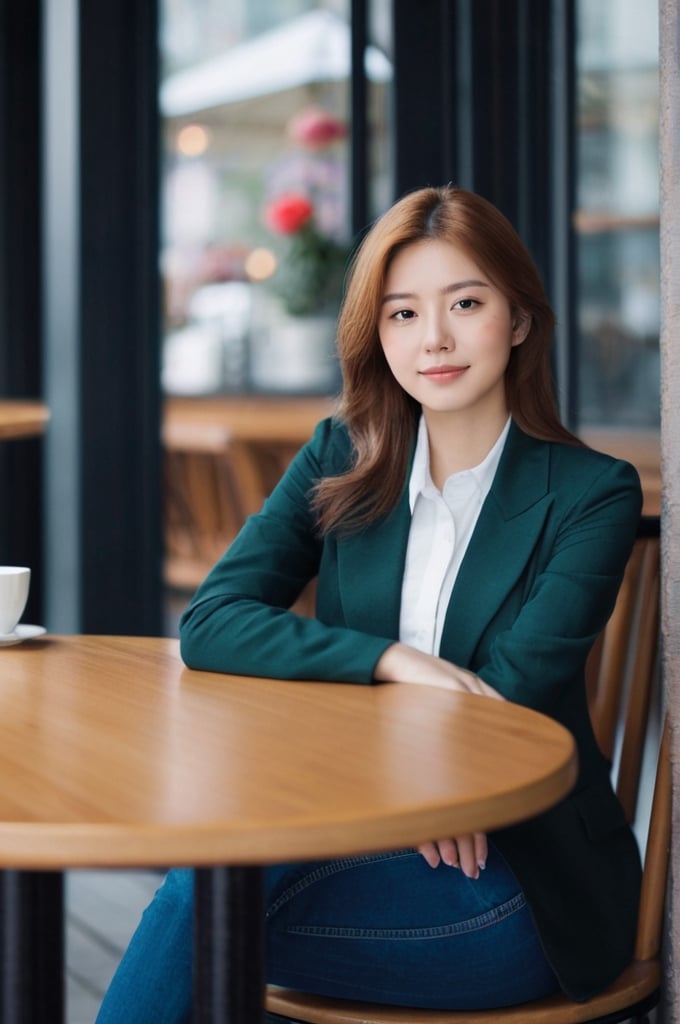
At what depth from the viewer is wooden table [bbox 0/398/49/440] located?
Result: 2.86 meters

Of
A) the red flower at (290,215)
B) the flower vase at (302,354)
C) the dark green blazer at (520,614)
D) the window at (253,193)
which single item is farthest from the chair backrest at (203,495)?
the dark green blazer at (520,614)

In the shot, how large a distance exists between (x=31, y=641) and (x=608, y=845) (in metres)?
0.76

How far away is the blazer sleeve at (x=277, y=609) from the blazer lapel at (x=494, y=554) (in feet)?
0.53

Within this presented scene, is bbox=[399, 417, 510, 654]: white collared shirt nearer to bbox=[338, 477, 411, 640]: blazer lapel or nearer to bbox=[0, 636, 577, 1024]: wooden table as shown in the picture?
bbox=[338, 477, 411, 640]: blazer lapel

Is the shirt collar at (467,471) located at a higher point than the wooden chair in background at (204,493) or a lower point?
higher

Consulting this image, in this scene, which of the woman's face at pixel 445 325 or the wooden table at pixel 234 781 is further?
the woman's face at pixel 445 325

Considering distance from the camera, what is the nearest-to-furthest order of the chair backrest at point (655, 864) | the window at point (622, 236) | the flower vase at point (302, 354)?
the chair backrest at point (655, 864)
the window at point (622, 236)
the flower vase at point (302, 354)

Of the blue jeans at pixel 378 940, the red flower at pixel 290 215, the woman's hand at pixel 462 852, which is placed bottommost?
the blue jeans at pixel 378 940

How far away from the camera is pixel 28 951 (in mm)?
1249

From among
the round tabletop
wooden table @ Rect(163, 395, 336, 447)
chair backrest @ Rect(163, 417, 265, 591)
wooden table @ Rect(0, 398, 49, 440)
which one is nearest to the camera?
the round tabletop

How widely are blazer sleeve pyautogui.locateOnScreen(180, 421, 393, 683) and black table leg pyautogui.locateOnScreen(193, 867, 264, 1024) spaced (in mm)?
372

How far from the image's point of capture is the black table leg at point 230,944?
1.19m

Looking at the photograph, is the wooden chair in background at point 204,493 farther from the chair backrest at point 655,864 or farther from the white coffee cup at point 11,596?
the chair backrest at point 655,864

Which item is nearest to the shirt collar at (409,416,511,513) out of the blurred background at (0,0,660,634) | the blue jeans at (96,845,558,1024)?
the blue jeans at (96,845,558,1024)
